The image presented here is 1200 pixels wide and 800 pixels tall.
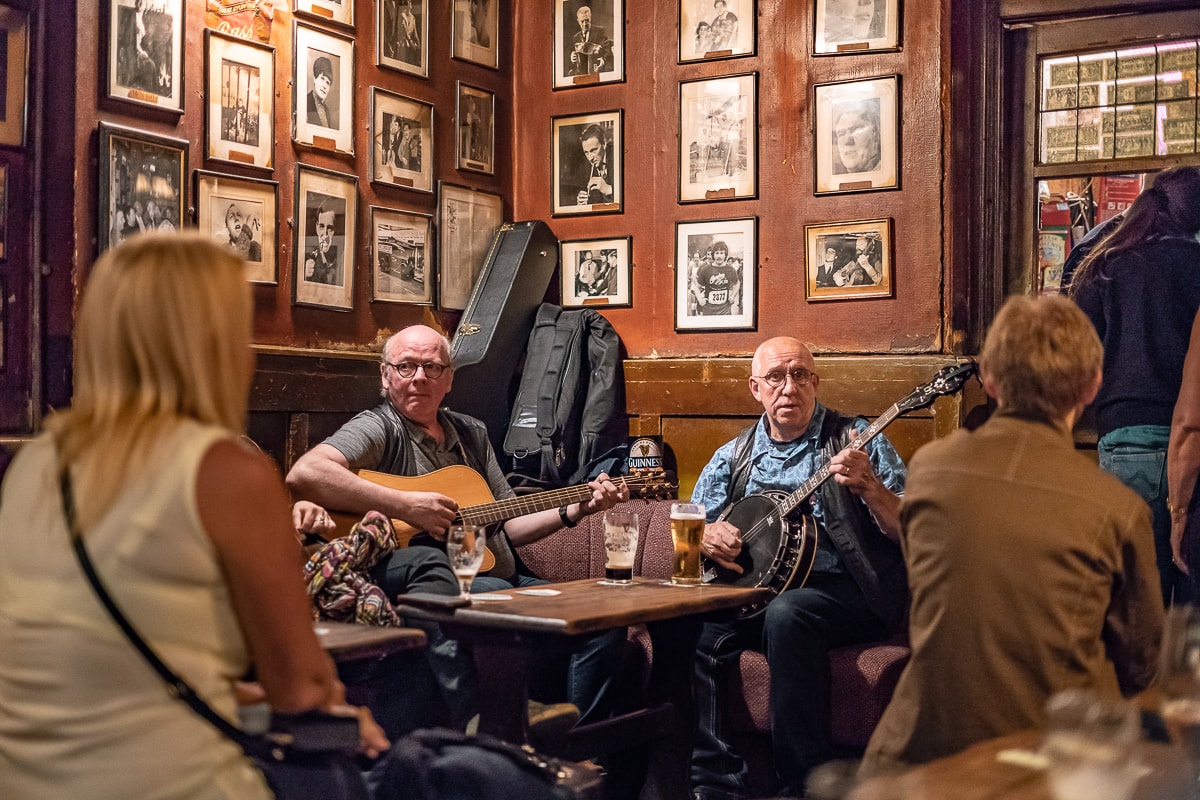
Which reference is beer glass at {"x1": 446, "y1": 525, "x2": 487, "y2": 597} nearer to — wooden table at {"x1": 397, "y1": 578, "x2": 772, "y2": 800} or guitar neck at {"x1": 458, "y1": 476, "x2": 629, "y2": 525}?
wooden table at {"x1": 397, "y1": 578, "x2": 772, "y2": 800}

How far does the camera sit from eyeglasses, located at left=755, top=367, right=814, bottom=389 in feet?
13.8

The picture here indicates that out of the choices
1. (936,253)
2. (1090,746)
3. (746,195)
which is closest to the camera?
(1090,746)

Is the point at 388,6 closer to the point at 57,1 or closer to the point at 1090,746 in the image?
the point at 57,1

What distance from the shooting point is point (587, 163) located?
18.2 ft

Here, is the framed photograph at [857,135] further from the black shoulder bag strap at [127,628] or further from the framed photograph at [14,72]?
the black shoulder bag strap at [127,628]

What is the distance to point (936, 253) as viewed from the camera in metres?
4.82

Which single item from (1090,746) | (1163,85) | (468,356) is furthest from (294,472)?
(1163,85)

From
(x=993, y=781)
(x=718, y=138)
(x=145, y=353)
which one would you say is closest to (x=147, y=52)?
(x=718, y=138)

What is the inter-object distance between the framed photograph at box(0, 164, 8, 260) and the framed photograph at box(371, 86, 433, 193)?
5.04ft

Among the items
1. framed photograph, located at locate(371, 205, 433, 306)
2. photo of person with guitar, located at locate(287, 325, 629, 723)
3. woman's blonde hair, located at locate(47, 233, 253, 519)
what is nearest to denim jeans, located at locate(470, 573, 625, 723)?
photo of person with guitar, located at locate(287, 325, 629, 723)

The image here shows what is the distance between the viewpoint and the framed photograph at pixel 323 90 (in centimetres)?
461

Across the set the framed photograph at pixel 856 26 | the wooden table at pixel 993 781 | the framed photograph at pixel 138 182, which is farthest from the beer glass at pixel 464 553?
the framed photograph at pixel 856 26

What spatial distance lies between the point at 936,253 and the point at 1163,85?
0.99 meters

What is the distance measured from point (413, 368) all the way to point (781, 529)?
53.5 inches
